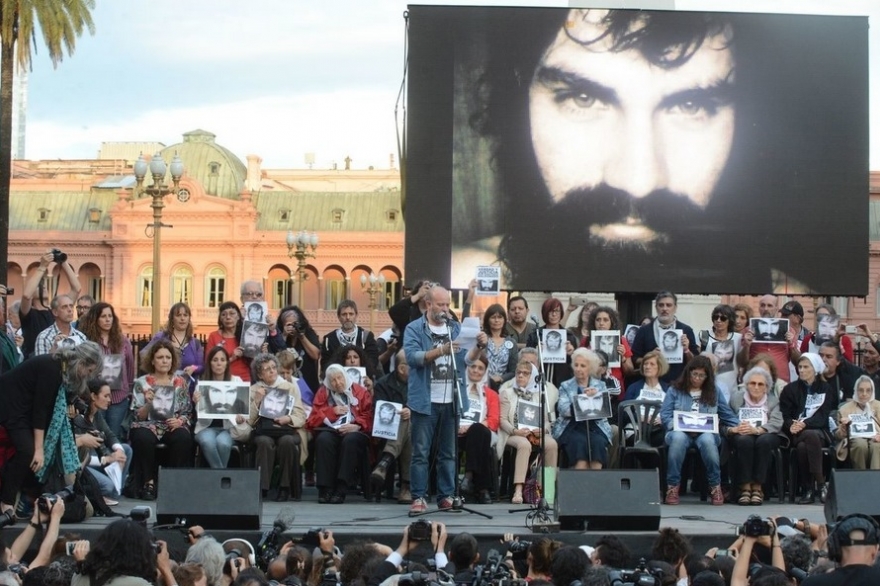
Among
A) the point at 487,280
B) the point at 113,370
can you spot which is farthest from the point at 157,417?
the point at 487,280

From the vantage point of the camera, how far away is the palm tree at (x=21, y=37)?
83.1ft

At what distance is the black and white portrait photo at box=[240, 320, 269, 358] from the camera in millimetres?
14070

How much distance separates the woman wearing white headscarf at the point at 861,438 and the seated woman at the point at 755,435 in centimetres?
55

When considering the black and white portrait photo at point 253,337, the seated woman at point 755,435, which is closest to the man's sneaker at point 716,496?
the seated woman at point 755,435

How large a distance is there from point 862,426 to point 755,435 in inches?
35.3

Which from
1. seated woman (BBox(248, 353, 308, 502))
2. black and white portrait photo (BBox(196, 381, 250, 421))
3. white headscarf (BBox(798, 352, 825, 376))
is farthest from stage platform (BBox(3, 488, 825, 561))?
white headscarf (BBox(798, 352, 825, 376))

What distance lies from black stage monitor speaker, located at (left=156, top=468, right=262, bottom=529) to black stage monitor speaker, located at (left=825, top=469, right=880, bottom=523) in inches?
157

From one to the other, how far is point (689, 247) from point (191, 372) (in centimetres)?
745

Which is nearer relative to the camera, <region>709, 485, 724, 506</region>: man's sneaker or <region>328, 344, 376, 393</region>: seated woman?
<region>709, 485, 724, 506</region>: man's sneaker

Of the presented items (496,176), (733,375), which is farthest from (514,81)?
(733,375)

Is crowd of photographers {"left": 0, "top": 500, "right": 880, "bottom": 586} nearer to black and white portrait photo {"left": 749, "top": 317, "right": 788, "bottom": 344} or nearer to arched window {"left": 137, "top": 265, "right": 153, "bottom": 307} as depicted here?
black and white portrait photo {"left": 749, "top": 317, "right": 788, "bottom": 344}

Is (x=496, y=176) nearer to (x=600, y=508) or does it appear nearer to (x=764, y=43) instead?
(x=764, y=43)

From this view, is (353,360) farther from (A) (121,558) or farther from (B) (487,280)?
(A) (121,558)

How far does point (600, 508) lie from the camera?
1095cm
